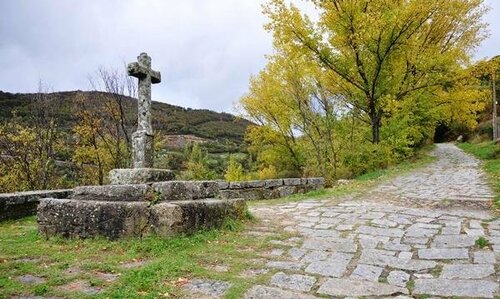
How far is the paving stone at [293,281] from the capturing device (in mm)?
3588

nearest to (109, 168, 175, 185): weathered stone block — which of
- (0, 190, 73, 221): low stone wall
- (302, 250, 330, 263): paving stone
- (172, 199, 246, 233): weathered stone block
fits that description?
(172, 199, 246, 233): weathered stone block

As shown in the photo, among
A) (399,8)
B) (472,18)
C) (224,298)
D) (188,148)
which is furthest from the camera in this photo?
(188,148)

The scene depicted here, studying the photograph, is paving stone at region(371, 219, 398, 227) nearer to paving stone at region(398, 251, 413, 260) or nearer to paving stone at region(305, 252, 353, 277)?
paving stone at region(398, 251, 413, 260)

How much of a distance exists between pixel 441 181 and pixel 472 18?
11912mm

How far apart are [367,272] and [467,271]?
0.95m

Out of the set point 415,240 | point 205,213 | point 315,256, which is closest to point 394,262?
point 315,256

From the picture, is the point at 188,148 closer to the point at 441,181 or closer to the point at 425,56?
the point at 425,56

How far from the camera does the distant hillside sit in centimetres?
1816

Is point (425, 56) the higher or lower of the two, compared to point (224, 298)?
higher

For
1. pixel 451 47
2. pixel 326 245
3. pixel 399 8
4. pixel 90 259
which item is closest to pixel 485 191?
pixel 326 245

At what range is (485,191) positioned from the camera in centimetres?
912

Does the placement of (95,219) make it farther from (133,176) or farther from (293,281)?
(293,281)

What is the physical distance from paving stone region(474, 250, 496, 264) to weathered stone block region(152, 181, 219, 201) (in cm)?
369

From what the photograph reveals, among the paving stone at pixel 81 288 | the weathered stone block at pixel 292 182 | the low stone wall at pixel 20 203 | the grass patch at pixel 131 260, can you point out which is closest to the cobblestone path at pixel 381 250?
the grass patch at pixel 131 260
